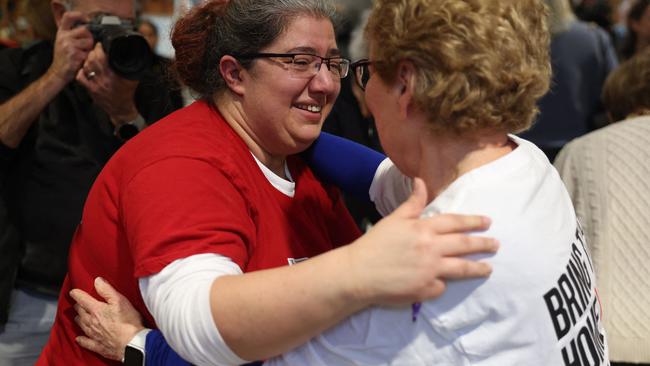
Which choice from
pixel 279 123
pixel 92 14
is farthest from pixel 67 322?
pixel 92 14

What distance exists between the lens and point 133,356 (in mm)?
1581

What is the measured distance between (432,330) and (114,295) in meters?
0.66

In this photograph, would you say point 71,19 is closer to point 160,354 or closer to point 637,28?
point 160,354

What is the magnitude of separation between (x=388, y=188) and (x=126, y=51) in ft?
3.28

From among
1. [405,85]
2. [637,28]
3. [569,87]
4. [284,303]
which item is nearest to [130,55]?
[405,85]

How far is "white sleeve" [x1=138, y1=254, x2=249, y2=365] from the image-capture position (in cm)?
130

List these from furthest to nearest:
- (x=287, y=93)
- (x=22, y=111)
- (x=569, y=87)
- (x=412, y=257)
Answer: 1. (x=569, y=87)
2. (x=22, y=111)
3. (x=287, y=93)
4. (x=412, y=257)

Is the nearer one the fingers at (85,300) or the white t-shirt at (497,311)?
the white t-shirt at (497,311)

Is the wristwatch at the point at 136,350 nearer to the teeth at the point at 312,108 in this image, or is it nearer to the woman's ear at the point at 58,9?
the teeth at the point at 312,108

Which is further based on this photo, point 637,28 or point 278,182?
point 637,28

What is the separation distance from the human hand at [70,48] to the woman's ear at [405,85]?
1.36 metres

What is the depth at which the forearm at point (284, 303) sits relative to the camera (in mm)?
1254

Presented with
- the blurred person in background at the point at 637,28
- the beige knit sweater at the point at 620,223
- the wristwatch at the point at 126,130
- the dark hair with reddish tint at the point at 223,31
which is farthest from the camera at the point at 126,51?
the blurred person in background at the point at 637,28

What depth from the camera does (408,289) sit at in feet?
4.07
